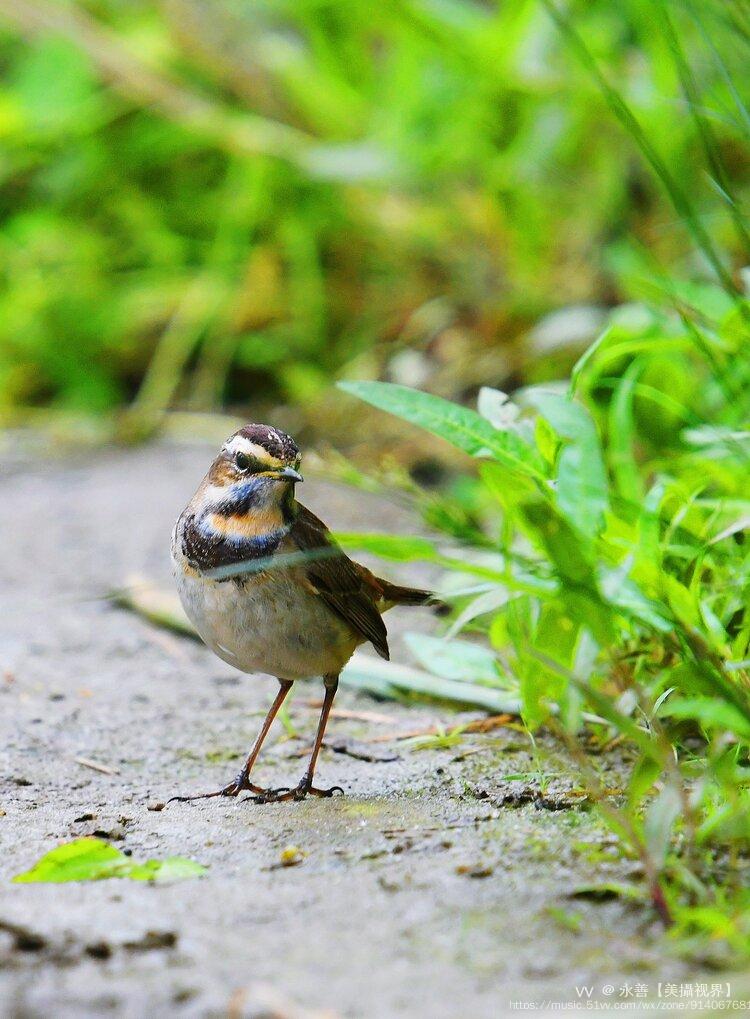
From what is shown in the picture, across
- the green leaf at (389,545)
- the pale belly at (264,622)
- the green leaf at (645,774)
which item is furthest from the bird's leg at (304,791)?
the green leaf at (645,774)

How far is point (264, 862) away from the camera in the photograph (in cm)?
258

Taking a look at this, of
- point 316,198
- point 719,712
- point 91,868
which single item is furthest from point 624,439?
point 316,198

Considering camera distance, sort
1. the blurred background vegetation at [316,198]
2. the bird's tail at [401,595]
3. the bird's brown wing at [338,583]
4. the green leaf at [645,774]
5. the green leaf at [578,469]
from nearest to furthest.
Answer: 1. the green leaf at [645,774]
2. the green leaf at [578,469]
3. the bird's brown wing at [338,583]
4. the bird's tail at [401,595]
5. the blurred background vegetation at [316,198]

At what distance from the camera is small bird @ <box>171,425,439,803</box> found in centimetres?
339

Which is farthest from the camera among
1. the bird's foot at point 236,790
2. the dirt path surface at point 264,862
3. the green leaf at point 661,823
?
the bird's foot at point 236,790

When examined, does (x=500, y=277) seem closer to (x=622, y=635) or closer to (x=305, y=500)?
(x=305, y=500)

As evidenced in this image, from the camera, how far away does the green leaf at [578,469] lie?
2.50 m

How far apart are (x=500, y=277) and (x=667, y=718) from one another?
4117 millimetres

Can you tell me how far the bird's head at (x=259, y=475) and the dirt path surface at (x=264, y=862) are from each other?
78 cm

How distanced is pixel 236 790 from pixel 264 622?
18.3 inches

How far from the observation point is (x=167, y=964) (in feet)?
6.63

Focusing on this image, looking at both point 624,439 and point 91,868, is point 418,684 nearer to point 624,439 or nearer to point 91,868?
point 624,439

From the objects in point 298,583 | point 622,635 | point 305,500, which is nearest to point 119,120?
point 305,500

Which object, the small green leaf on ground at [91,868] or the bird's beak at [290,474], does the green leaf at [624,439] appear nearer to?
the bird's beak at [290,474]
